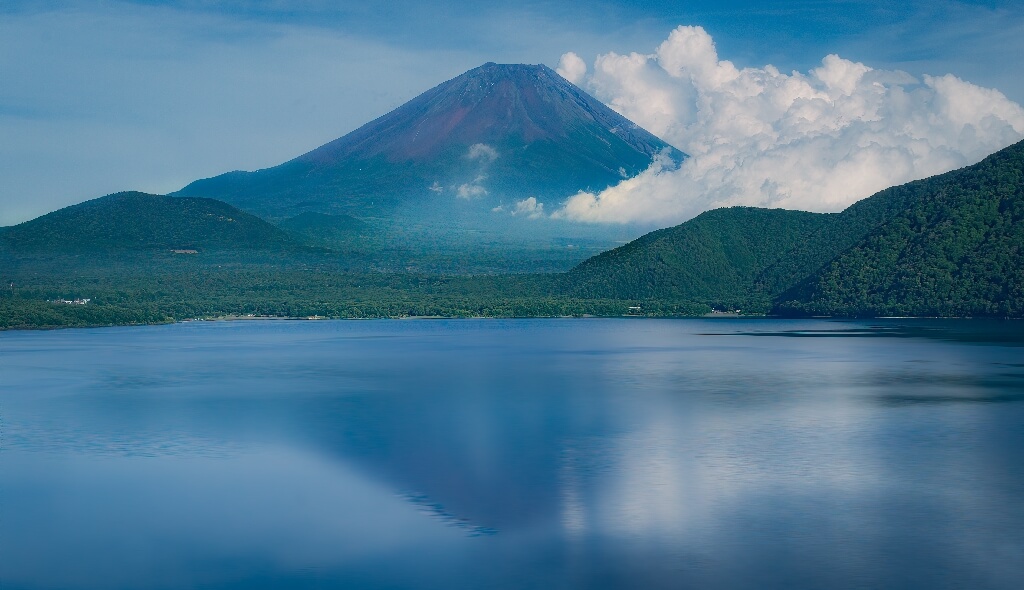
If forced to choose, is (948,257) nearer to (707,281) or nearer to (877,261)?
(877,261)

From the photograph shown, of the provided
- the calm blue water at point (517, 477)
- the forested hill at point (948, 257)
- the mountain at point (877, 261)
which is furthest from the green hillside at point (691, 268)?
the calm blue water at point (517, 477)

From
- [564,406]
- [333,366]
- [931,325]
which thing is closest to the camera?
[564,406]

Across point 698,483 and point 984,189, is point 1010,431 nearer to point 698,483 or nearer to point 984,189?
point 698,483

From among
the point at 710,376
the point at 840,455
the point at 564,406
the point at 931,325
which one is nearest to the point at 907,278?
the point at 931,325

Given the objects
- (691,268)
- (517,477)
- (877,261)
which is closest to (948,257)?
(877,261)

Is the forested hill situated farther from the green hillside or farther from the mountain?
the green hillside

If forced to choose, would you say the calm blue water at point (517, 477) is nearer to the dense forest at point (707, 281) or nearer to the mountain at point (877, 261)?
the mountain at point (877, 261)
